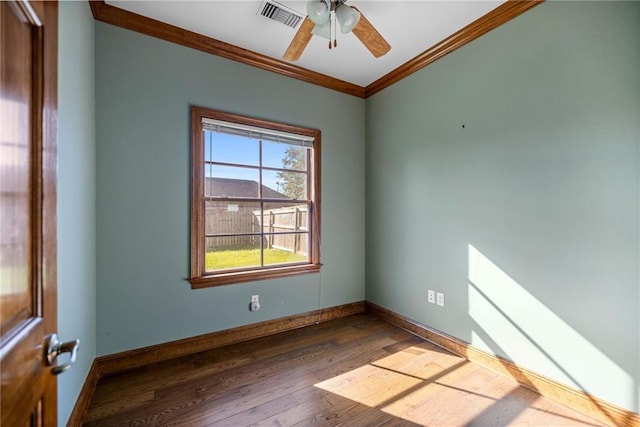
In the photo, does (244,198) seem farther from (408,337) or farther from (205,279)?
(408,337)

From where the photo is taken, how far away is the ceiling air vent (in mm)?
2037

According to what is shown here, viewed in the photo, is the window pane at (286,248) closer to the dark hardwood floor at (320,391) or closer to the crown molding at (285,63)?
the dark hardwood floor at (320,391)

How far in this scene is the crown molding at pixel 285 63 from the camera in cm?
204

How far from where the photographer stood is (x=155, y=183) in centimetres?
225

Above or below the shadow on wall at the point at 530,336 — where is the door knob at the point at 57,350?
above

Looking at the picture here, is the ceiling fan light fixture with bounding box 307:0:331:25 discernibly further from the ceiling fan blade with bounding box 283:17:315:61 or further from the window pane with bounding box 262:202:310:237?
the window pane with bounding box 262:202:310:237

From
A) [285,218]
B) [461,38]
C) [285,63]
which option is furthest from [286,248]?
[461,38]

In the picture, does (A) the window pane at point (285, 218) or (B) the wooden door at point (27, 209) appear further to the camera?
(A) the window pane at point (285, 218)

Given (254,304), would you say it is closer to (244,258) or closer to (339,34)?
(244,258)

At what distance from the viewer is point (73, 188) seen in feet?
5.08

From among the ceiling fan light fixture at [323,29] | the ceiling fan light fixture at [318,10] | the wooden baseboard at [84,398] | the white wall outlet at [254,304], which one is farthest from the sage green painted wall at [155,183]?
the ceiling fan light fixture at [318,10]

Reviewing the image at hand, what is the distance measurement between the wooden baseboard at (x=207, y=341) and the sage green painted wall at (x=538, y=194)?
100 cm

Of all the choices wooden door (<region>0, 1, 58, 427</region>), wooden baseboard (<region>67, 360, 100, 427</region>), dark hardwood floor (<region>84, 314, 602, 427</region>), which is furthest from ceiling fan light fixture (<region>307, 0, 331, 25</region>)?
wooden baseboard (<region>67, 360, 100, 427</region>)

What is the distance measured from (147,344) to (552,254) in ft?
10.2
